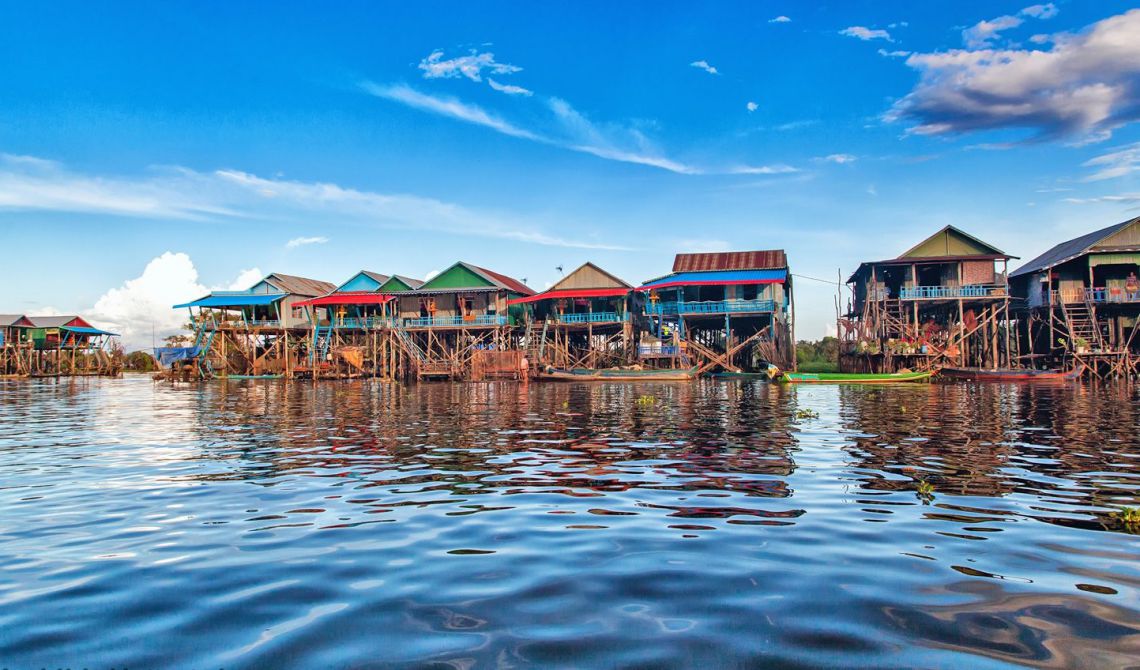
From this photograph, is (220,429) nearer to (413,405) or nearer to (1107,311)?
(413,405)

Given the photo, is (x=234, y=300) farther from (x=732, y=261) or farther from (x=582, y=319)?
(x=732, y=261)

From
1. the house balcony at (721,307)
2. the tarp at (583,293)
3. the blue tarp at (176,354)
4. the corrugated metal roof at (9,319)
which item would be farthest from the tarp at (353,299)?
the corrugated metal roof at (9,319)

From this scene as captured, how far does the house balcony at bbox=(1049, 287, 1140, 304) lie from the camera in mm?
39312

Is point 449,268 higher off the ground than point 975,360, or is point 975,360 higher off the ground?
point 449,268

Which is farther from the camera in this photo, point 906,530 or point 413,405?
point 413,405

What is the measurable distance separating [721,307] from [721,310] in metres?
0.23

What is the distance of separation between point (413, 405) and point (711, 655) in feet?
68.9

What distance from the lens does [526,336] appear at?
46719 mm

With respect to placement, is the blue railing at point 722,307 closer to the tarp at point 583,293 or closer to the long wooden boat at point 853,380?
the tarp at point 583,293

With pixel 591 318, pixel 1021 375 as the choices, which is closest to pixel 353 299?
pixel 591 318

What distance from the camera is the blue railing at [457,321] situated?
161 ft

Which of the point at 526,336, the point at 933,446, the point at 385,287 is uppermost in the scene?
the point at 385,287

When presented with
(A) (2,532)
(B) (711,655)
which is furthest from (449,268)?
(B) (711,655)

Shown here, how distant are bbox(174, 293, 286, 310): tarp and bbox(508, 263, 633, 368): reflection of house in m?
18.2
